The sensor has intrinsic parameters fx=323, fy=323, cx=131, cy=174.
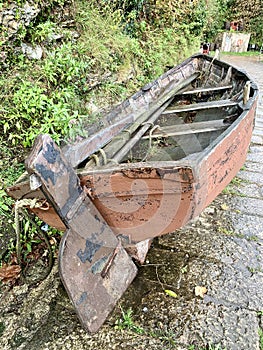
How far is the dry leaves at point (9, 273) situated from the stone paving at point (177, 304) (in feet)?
0.46

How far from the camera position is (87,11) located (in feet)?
14.9

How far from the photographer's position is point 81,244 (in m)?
1.83

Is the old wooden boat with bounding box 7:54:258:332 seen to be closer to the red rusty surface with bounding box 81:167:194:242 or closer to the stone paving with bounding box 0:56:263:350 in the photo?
the red rusty surface with bounding box 81:167:194:242

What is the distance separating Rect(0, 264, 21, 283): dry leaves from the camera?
2322 millimetres

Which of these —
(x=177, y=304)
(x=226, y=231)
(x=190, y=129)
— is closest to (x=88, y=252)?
(x=177, y=304)

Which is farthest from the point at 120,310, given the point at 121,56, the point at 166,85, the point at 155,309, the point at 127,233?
the point at 121,56

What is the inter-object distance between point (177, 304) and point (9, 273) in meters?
1.22

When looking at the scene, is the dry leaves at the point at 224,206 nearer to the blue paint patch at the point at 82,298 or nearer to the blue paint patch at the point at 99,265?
the blue paint patch at the point at 99,265

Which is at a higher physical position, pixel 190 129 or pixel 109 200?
pixel 190 129

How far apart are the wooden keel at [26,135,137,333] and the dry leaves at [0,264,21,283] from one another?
0.76m

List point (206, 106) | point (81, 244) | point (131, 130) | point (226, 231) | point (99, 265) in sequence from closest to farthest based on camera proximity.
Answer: point (81, 244)
point (99, 265)
point (226, 231)
point (131, 130)
point (206, 106)

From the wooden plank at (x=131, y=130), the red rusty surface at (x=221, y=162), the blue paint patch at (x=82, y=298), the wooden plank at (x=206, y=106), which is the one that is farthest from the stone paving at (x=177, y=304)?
the wooden plank at (x=206, y=106)

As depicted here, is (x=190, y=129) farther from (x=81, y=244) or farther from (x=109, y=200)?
(x=81, y=244)

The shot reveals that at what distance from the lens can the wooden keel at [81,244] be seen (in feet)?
5.33
